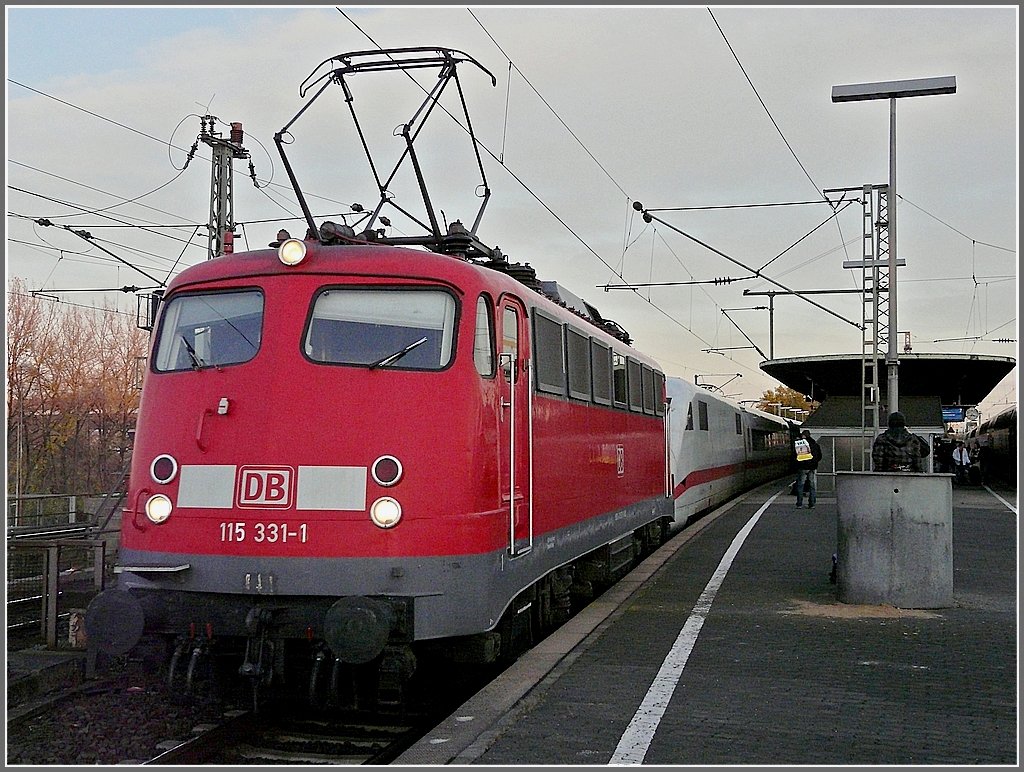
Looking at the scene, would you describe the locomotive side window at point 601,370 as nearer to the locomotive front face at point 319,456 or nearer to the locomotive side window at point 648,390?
the locomotive side window at point 648,390

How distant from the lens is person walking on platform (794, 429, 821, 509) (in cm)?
2419

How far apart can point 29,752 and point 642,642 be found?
467 cm

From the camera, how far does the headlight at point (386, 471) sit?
7031mm

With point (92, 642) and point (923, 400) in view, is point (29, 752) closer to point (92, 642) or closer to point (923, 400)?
point (92, 642)

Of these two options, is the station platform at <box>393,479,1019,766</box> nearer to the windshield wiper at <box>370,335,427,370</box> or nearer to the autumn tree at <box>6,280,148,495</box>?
the windshield wiper at <box>370,335,427,370</box>

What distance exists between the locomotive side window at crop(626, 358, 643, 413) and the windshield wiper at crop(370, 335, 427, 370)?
614 cm

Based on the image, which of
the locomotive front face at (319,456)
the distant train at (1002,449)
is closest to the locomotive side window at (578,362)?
the locomotive front face at (319,456)

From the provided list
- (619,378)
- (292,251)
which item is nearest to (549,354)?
(292,251)

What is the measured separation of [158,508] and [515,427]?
99.4 inches

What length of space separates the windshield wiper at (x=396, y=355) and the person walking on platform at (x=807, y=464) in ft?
58.5

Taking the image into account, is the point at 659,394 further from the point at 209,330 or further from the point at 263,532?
the point at 263,532

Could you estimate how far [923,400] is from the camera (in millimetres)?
37594

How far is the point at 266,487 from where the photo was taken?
279 inches

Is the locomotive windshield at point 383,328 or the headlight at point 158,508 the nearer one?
the headlight at point 158,508
